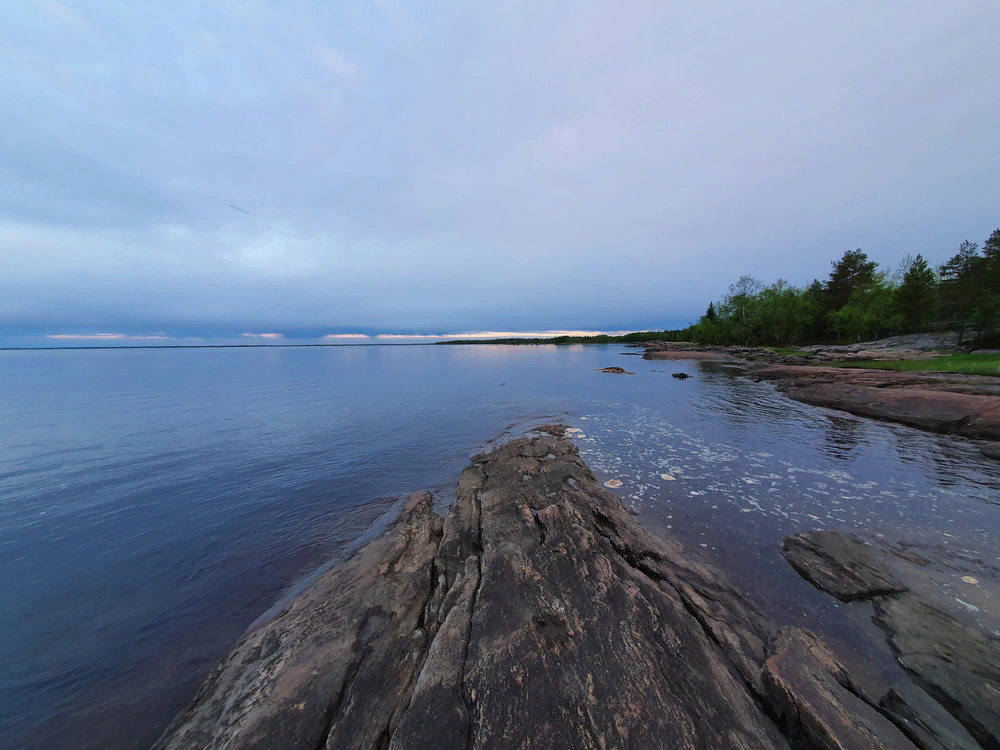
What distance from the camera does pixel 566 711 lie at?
15.5 ft

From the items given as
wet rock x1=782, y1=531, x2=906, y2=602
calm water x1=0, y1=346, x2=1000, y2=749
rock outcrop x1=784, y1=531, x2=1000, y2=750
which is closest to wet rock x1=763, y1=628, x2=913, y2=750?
rock outcrop x1=784, y1=531, x2=1000, y2=750

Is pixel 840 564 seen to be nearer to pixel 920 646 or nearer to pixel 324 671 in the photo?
pixel 920 646

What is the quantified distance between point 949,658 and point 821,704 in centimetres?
388

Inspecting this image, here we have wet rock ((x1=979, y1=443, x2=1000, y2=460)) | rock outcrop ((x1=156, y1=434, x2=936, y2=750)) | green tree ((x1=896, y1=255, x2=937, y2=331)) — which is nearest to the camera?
rock outcrop ((x1=156, y1=434, x2=936, y2=750))

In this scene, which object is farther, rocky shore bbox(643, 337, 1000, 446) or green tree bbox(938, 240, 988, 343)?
green tree bbox(938, 240, 988, 343)

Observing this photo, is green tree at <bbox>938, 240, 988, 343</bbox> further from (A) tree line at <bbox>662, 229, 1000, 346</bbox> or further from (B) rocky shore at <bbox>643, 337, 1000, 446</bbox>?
(B) rocky shore at <bbox>643, 337, 1000, 446</bbox>

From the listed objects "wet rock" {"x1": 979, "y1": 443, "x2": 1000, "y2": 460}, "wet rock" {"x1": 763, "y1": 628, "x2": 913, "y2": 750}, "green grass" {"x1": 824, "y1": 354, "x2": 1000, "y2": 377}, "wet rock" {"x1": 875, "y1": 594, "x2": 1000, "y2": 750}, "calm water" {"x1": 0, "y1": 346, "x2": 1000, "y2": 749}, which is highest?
"green grass" {"x1": 824, "y1": 354, "x2": 1000, "y2": 377}

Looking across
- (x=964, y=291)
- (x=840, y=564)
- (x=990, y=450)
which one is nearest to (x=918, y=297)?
(x=964, y=291)

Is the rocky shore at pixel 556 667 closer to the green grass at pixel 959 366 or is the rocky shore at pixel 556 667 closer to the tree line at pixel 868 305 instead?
the green grass at pixel 959 366

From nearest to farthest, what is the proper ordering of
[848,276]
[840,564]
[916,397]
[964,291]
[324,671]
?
[324,671], [840,564], [916,397], [964,291], [848,276]

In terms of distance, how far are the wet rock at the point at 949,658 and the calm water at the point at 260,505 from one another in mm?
751

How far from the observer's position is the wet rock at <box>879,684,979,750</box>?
4789mm

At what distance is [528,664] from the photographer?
5.46 meters

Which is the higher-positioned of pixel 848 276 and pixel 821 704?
pixel 848 276
